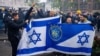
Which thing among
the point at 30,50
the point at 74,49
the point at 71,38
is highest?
the point at 71,38

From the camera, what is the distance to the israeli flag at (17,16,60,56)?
26.3 feet

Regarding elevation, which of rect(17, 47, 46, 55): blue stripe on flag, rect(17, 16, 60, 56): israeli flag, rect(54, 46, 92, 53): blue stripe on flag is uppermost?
rect(17, 16, 60, 56): israeli flag

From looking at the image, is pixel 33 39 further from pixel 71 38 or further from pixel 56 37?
pixel 71 38

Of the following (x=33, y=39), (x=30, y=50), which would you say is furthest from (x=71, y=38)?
(x=30, y=50)

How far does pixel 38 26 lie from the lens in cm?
822

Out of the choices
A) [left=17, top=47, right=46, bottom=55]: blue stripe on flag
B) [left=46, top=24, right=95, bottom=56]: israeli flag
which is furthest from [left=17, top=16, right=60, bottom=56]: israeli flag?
[left=46, top=24, right=95, bottom=56]: israeli flag

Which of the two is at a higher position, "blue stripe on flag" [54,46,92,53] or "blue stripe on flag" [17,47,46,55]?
"blue stripe on flag" [17,47,46,55]

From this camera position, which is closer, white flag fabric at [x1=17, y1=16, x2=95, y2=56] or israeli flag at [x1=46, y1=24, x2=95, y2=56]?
white flag fabric at [x1=17, y1=16, x2=95, y2=56]

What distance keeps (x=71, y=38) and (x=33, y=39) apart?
47.6 inches

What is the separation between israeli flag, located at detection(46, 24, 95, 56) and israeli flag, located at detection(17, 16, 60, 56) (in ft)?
0.63

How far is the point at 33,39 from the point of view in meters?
8.07

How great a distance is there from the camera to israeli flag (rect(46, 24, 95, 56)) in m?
8.33

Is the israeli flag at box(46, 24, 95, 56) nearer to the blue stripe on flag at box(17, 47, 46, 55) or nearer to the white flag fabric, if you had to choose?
the white flag fabric

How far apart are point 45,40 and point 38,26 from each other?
18.4 inches
